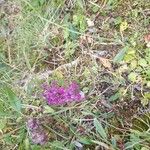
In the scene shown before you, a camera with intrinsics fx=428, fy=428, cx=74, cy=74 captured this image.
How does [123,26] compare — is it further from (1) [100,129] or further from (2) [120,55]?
(1) [100,129]

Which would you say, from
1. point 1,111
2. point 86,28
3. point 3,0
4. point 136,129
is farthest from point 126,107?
point 3,0

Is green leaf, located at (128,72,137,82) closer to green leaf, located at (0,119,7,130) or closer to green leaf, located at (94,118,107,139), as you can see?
green leaf, located at (94,118,107,139)

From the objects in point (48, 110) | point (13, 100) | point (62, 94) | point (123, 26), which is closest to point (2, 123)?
point (13, 100)

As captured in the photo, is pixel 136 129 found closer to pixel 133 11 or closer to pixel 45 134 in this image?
pixel 45 134

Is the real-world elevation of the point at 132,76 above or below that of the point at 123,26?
below

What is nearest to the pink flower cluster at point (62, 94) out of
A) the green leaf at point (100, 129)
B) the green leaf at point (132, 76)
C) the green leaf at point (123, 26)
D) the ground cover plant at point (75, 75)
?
the ground cover plant at point (75, 75)

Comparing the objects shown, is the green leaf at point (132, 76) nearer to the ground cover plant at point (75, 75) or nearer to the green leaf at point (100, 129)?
the ground cover plant at point (75, 75)

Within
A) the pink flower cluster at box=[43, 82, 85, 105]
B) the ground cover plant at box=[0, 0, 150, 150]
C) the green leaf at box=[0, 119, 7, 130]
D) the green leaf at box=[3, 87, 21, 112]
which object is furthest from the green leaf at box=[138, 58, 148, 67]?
the green leaf at box=[0, 119, 7, 130]
